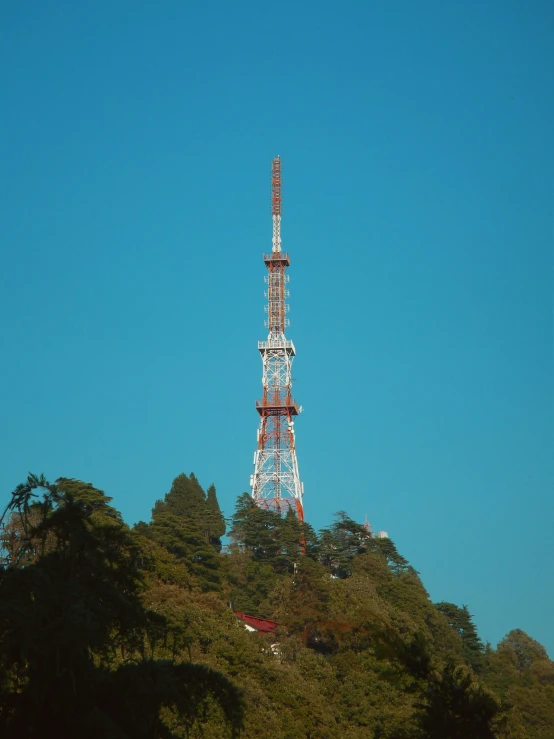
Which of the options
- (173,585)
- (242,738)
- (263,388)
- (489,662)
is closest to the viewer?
(242,738)

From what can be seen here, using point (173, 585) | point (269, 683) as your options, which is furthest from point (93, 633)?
point (173, 585)

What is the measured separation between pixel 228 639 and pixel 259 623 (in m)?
8.61

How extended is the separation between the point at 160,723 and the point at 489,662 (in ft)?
123

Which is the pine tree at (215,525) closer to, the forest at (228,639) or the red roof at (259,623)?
the forest at (228,639)

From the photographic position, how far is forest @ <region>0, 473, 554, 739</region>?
12.6m

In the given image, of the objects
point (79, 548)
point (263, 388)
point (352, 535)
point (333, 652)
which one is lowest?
point (79, 548)

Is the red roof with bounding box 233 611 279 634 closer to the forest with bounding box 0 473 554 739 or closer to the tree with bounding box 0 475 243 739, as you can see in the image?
the forest with bounding box 0 473 554 739

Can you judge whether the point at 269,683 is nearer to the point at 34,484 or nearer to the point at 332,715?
the point at 332,715

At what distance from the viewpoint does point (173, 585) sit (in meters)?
35.7

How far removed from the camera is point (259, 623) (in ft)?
130

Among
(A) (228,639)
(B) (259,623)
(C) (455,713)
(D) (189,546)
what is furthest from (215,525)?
(C) (455,713)

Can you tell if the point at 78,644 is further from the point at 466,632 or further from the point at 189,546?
the point at 466,632

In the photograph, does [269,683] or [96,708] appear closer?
[96,708]

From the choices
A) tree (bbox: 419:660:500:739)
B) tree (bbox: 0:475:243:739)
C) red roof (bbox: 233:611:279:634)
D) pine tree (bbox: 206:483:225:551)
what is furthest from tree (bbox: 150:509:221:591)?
tree (bbox: 419:660:500:739)
